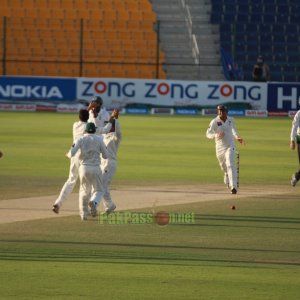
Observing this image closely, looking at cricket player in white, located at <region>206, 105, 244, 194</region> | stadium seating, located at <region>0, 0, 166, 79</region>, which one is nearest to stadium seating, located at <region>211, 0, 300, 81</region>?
stadium seating, located at <region>0, 0, 166, 79</region>

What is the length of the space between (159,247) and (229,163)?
726 cm

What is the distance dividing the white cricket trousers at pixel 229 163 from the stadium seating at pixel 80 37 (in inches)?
1149

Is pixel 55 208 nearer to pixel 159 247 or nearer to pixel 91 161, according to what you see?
pixel 91 161

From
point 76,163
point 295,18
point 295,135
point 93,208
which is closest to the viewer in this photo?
point 93,208

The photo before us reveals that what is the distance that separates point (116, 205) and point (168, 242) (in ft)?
13.9

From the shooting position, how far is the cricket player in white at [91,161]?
1888 centimetres

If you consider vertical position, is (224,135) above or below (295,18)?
below

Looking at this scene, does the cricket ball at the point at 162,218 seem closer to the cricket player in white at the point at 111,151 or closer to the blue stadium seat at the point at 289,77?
the cricket player in white at the point at 111,151

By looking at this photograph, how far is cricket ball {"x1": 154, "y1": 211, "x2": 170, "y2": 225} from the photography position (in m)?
19.5

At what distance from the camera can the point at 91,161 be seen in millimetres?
18938

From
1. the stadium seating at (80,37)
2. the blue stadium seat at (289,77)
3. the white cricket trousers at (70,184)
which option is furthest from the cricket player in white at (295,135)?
the blue stadium seat at (289,77)

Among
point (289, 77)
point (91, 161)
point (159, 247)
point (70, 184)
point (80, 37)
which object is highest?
point (80, 37)

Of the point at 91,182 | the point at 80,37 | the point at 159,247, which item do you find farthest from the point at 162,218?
the point at 80,37

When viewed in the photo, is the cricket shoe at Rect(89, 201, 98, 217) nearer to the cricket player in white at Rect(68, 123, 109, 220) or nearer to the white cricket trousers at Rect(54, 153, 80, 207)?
the cricket player in white at Rect(68, 123, 109, 220)
